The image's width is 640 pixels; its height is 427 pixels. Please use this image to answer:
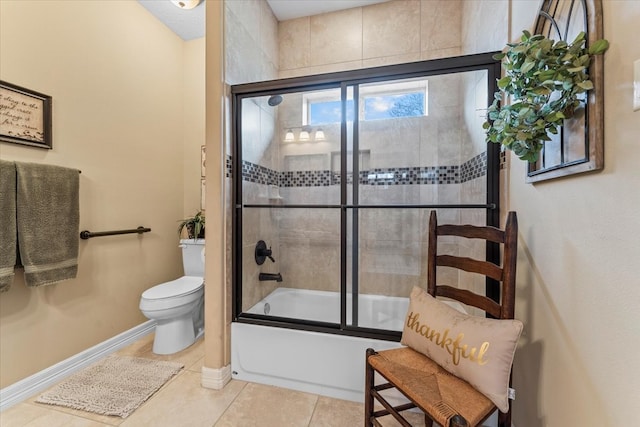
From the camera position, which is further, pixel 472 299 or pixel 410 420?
pixel 410 420

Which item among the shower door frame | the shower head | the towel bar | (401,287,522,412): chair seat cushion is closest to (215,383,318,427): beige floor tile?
the shower door frame

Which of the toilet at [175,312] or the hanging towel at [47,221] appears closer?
the hanging towel at [47,221]

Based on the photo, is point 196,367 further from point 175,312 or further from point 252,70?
point 252,70

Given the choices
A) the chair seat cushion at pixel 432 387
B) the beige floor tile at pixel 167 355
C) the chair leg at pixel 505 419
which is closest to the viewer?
the chair seat cushion at pixel 432 387

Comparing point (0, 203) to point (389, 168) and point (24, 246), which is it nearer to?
point (24, 246)

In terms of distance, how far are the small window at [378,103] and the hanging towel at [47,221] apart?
68.7 inches

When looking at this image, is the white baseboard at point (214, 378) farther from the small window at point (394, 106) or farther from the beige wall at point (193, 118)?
the small window at point (394, 106)

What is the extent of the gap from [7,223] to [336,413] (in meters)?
2.09

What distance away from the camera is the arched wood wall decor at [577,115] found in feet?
2.55

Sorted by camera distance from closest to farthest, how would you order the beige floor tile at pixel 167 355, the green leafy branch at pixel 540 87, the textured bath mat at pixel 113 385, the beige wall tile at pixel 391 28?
the green leafy branch at pixel 540 87 < the textured bath mat at pixel 113 385 < the beige floor tile at pixel 167 355 < the beige wall tile at pixel 391 28

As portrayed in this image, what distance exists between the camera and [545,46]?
834 mm

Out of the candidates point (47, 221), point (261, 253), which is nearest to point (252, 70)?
point (261, 253)

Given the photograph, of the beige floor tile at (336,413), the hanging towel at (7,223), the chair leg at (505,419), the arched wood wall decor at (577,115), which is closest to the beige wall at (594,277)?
the arched wood wall decor at (577,115)

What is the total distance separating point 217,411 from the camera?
154 centimetres
